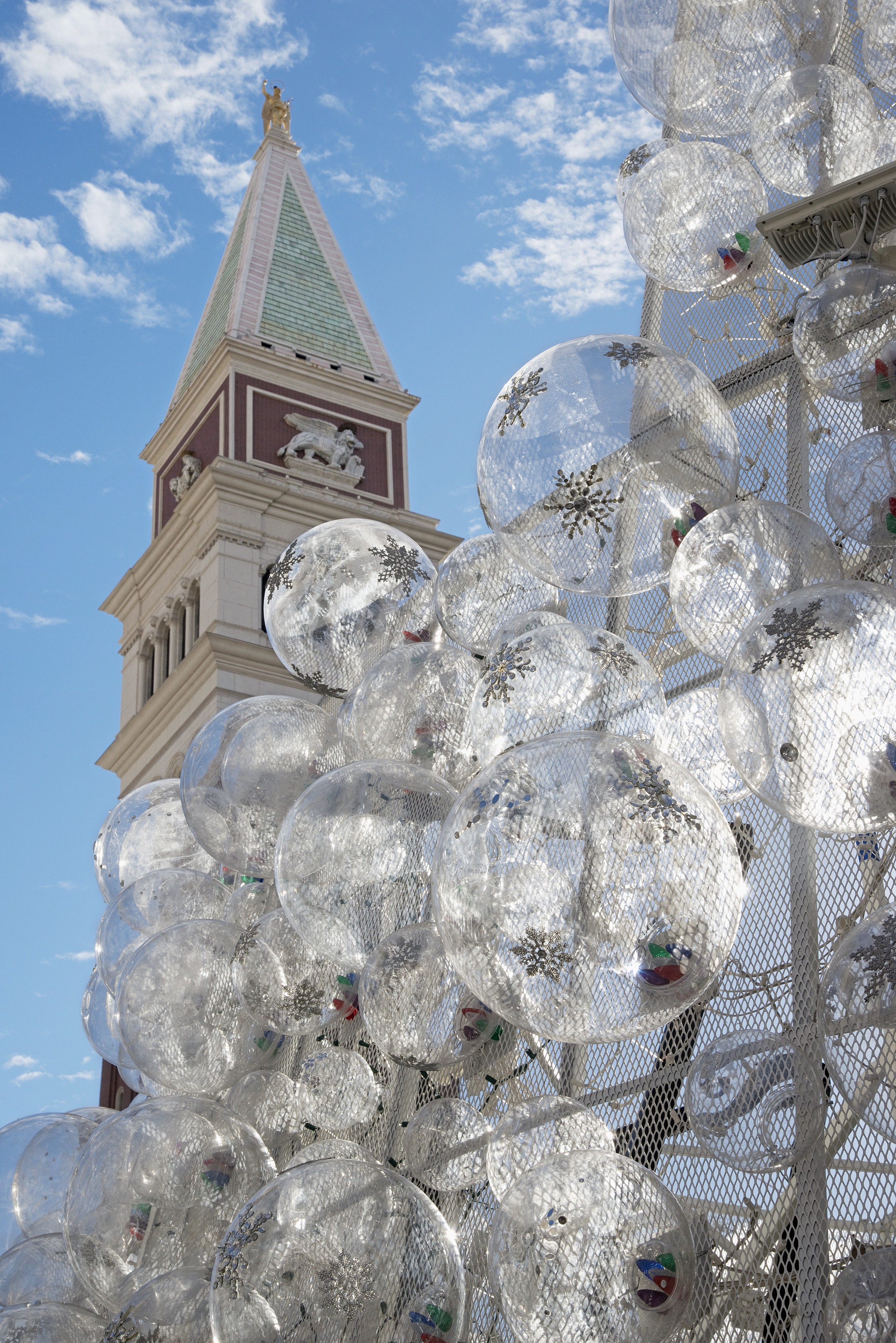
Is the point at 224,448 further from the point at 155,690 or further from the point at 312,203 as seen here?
the point at 312,203

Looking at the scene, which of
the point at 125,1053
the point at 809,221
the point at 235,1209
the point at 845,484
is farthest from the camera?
the point at 125,1053

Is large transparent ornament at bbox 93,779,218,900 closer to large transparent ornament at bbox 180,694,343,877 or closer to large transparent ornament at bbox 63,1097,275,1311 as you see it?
large transparent ornament at bbox 180,694,343,877

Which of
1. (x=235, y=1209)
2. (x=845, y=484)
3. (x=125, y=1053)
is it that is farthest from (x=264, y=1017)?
(x=845, y=484)

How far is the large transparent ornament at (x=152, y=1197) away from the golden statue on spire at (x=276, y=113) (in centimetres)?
2301

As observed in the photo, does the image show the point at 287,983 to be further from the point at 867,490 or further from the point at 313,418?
the point at 313,418

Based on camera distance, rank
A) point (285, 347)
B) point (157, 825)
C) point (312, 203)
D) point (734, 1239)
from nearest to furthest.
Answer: point (734, 1239)
point (157, 825)
point (285, 347)
point (312, 203)

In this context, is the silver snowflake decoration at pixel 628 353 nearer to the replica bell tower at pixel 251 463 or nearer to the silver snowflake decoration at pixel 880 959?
A: the silver snowflake decoration at pixel 880 959

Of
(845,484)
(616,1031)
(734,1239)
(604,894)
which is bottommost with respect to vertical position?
(734,1239)

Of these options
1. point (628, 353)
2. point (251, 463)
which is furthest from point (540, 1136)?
point (251, 463)

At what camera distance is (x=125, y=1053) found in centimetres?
580

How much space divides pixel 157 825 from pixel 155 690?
48.3ft

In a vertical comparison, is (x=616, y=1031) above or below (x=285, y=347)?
below

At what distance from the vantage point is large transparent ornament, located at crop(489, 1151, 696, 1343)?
297cm

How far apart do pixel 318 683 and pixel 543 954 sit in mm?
2265
